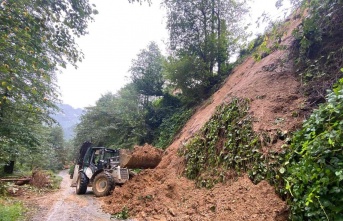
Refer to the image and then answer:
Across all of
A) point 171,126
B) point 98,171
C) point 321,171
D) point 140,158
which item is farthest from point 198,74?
point 321,171

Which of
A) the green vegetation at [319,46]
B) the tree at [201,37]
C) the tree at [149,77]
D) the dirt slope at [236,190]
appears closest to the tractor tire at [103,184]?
the dirt slope at [236,190]

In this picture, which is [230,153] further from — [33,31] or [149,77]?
[149,77]

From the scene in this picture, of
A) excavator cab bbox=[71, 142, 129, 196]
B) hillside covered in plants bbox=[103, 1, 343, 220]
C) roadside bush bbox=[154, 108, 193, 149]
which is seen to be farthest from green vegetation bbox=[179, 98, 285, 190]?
roadside bush bbox=[154, 108, 193, 149]

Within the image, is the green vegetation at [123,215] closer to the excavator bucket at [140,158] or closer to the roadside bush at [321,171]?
the excavator bucket at [140,158]

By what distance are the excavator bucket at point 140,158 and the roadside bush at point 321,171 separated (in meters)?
6.38

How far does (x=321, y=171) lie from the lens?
3408 millimetres

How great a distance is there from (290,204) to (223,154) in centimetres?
258

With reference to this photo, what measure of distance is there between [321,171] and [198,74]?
12.4 m

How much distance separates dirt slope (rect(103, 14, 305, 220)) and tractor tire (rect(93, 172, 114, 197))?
58 cm

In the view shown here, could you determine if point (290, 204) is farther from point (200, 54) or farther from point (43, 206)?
point (200, 54)

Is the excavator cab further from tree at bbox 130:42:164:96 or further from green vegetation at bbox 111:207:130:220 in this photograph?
tree at bbox 130:42:164:96

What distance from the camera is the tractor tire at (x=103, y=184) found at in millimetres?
8828

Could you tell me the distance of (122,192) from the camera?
805cm

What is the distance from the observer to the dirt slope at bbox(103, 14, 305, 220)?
4527 millimetres
